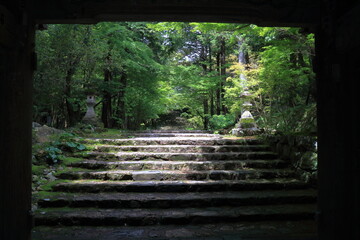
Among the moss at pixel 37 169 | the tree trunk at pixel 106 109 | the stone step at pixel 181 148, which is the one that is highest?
the tree trunk at pixel 106 109

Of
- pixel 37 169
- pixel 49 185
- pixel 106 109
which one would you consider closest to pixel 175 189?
pixel 49 185

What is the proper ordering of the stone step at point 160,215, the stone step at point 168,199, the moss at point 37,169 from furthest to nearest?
the moss at point 37,169 → the stone step at point 168,199 → the stone step at point 160,215

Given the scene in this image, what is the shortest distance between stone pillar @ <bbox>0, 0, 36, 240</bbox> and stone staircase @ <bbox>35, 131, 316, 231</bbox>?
1.37 meters

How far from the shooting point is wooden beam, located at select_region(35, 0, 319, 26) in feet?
8.43

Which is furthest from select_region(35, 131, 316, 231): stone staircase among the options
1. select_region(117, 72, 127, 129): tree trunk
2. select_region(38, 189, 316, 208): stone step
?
select_region(117, 72, 127, 129): tree trunk

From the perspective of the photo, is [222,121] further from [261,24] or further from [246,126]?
[261,24]

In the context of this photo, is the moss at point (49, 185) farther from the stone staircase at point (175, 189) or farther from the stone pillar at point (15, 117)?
the stone pillar at point (15, 117)

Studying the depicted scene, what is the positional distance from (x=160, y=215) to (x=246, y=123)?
5269 mm

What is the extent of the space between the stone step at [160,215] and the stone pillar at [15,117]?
118 centimetres

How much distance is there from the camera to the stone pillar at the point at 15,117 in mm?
2199

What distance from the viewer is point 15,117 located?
91.2 inches

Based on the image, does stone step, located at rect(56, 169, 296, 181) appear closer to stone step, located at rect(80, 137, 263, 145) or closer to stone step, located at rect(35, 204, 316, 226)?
stone step, located at rect(35, 204, 316, 226)

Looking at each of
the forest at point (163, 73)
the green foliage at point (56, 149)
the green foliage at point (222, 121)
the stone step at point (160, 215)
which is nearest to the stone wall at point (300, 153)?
the forest at point (163, 73)

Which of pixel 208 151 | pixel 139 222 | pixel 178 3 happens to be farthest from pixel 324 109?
pixel 208 151
